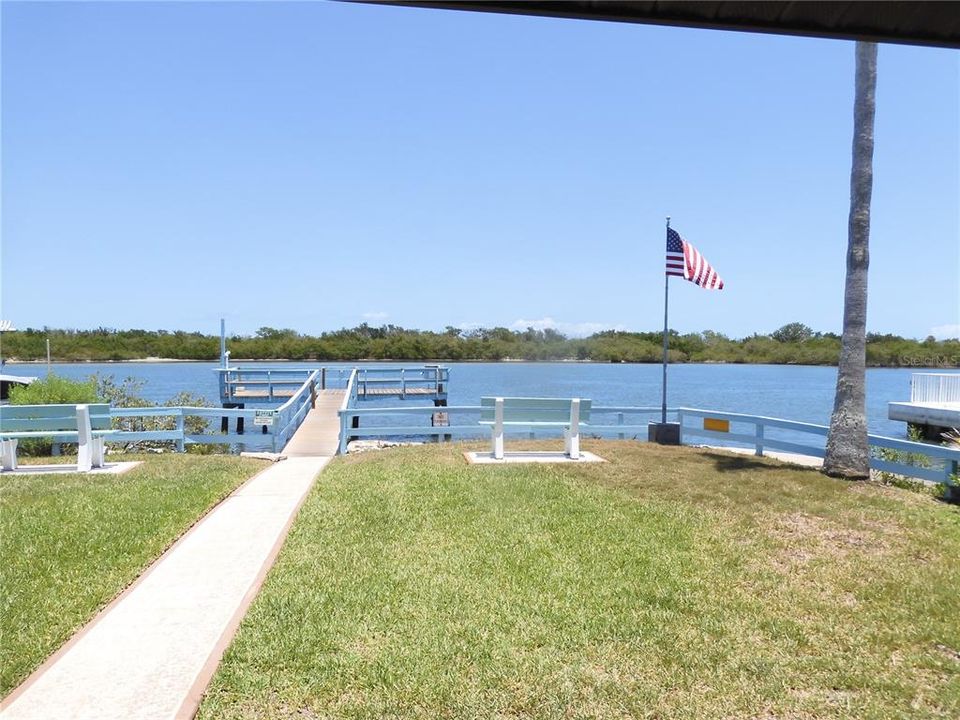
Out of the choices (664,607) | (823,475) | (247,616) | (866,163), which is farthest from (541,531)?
(866,163)

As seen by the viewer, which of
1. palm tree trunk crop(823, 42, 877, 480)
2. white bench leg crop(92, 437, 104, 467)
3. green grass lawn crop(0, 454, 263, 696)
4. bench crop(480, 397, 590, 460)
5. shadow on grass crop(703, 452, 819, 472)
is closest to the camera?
green grass lawn crop(0, 454, 263, 696)

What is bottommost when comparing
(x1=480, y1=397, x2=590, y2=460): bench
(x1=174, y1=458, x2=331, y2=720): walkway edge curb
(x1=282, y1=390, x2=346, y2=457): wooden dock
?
(x1=282, y1=390, x2=346, y2=457): wooden dock

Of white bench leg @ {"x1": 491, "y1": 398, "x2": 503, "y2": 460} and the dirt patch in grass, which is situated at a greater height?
white bench leg @ {"x1": 491, "y1": 398, "x2": 503, "y2": 460}

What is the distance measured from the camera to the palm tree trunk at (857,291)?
34.0 feet

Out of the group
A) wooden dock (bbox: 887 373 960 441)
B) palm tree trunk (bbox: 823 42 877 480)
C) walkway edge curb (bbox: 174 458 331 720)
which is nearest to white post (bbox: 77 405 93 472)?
walkway edge curb (bbox: 174 458 331 720)

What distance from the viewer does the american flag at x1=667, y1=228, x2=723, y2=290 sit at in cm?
1347

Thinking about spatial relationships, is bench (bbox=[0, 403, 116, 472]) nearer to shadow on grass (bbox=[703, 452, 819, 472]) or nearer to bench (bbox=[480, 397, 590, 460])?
bench (bbox=[480, 397, 590, 460])

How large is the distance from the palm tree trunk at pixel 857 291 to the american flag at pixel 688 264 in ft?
9.93

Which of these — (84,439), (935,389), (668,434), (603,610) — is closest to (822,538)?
(603,610)

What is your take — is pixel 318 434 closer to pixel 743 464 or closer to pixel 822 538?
pixel 743 464

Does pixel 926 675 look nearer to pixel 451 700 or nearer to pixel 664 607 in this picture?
pixel 664 607

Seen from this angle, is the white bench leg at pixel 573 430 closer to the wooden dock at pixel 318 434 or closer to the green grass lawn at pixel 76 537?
the green grass lawn at pixel 76 537

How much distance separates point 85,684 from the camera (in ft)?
12.5

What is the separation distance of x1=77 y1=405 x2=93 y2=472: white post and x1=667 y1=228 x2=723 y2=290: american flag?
10.2 m
